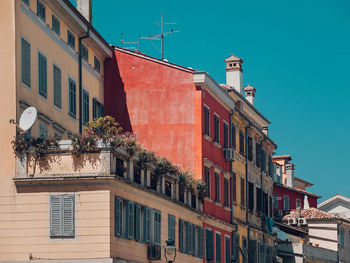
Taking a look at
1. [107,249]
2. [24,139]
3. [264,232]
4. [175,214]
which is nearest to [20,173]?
[24,139]

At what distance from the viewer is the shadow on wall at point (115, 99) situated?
47812 mm

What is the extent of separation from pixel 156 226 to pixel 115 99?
31.8 ft

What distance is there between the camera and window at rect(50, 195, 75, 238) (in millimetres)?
34094

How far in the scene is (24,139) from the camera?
3488cm

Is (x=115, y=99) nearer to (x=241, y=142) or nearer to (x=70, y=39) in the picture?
(x=70, y=39)

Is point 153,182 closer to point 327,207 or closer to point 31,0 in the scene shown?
point 31,0

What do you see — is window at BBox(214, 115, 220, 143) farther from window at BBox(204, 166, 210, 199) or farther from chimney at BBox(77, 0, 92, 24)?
chimney at BBox(77, 0, 92, 24)

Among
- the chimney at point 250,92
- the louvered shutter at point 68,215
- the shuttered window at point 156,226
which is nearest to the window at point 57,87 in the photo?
the shuttered window at point 156,226

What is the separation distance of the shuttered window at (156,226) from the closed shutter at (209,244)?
26.5 feet

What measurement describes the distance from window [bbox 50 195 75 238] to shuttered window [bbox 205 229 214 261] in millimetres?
15104

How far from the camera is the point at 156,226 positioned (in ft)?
132

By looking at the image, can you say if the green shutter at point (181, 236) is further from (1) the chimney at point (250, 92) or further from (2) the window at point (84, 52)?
(1) the chimney at point (250, 92)

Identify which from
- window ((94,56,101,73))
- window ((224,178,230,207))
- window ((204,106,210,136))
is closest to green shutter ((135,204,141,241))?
window ((94,56,101,73))

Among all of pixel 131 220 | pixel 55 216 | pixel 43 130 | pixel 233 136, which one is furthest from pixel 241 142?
pixel 55 216
